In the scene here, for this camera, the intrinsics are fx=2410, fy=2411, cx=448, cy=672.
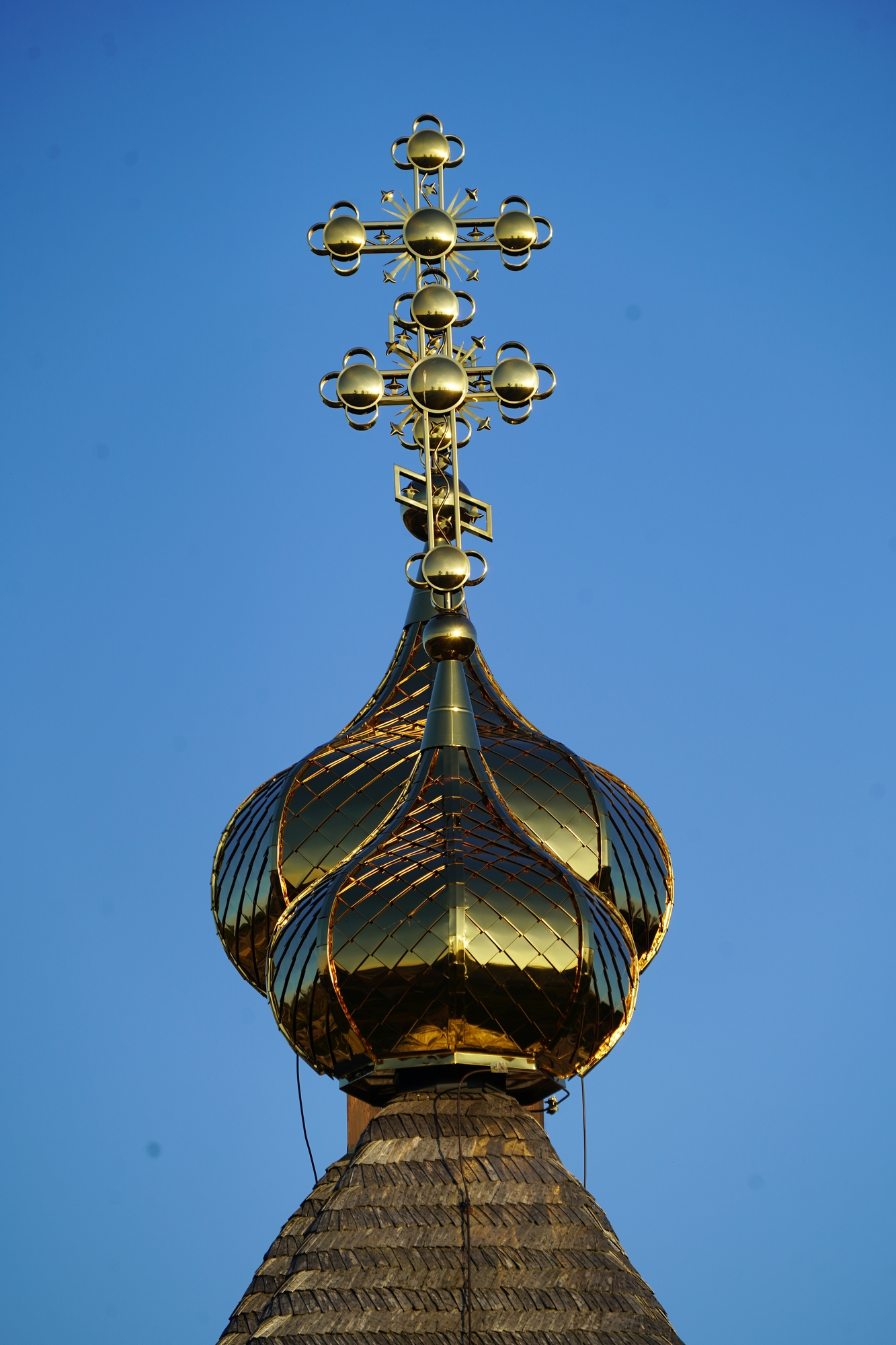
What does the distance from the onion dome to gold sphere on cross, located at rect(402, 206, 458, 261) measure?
343cm

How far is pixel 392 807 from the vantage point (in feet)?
58.1

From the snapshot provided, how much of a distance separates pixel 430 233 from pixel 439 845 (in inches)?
168

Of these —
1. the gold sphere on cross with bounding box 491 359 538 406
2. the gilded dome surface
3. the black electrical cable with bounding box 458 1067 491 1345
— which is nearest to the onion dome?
the gilded dome surface

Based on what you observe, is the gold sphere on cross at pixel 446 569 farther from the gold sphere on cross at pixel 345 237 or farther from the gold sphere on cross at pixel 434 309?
the gold sphere on cross at pixel 345 237

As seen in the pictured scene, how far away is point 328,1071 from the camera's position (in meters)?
15.0

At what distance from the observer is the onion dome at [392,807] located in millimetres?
17906

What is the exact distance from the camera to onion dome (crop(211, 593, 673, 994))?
17.9 meters

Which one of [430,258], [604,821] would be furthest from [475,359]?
[604,821]

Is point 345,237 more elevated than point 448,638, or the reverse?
point 345,237

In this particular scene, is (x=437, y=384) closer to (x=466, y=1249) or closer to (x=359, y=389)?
(x=359, y=389)

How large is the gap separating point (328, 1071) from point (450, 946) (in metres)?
1.43

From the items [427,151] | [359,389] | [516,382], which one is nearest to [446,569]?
[359,389]

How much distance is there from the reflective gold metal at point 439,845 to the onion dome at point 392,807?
18 millimetres

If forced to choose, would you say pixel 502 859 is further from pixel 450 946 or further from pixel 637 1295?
pixel 637 1295
